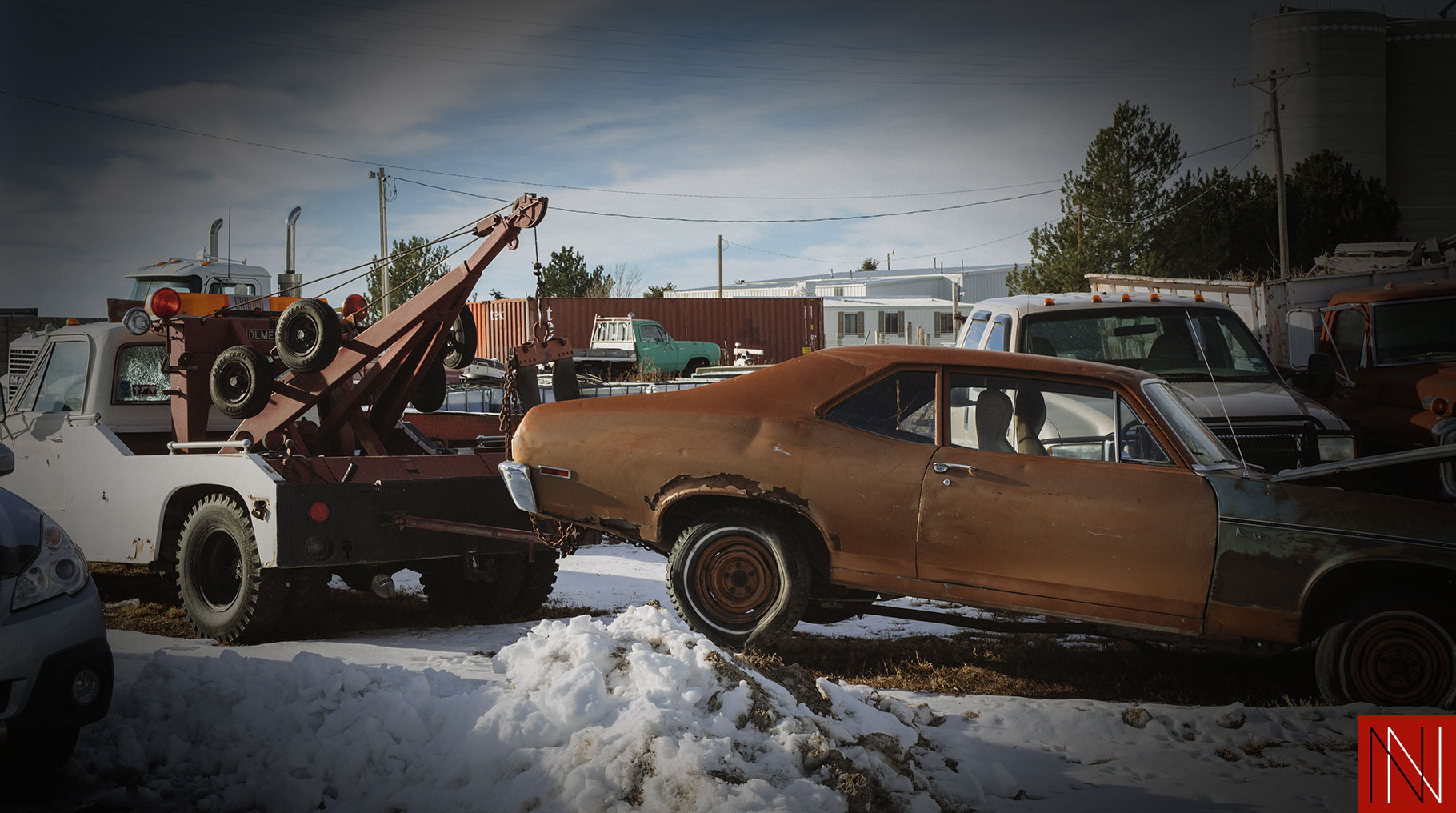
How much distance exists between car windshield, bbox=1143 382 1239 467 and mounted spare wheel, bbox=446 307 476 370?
15.5 feet

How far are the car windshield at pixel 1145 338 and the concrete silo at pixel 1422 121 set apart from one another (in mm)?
48521

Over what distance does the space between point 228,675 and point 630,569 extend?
4.76m

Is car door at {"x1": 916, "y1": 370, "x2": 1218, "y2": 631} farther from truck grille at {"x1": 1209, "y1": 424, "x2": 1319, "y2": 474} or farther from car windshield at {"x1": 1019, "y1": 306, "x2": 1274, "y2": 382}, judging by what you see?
car windshield at {"x1": 1019, "y1": 306, "x2": 1274, "y2": 382}

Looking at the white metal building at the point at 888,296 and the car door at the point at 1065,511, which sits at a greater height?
the white metal building at the point at 888,296

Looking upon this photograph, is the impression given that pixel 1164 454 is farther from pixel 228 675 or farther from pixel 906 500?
pixel 228 675

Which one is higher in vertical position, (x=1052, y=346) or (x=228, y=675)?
(x=1052, y=346)

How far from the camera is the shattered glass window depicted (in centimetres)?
739

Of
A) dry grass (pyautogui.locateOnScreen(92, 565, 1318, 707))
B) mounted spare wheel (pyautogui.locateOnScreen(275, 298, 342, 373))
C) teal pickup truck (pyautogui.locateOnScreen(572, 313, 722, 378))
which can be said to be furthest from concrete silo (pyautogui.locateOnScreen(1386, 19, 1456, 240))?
mounted spare wheel (pyautogui.locateOnScreen(275, 298, 342, 373))

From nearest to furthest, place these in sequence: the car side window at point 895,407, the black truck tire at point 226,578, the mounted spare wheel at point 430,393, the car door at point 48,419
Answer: the car side window at point 895,407, the black truck tire at point 226,578, the car door at point 48,419, the mounted spare wheel at point 430,393

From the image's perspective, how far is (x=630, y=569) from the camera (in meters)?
9.44

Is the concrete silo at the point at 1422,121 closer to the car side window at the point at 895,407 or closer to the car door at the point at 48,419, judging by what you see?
the car side window at the point at 895,407

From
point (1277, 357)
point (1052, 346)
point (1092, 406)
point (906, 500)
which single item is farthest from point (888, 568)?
point (1277, 357)

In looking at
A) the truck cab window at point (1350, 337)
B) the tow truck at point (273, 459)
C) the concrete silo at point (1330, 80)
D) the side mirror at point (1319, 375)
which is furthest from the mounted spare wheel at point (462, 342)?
the concrete silo at point (1330, 80)

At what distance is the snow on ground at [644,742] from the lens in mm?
3789
